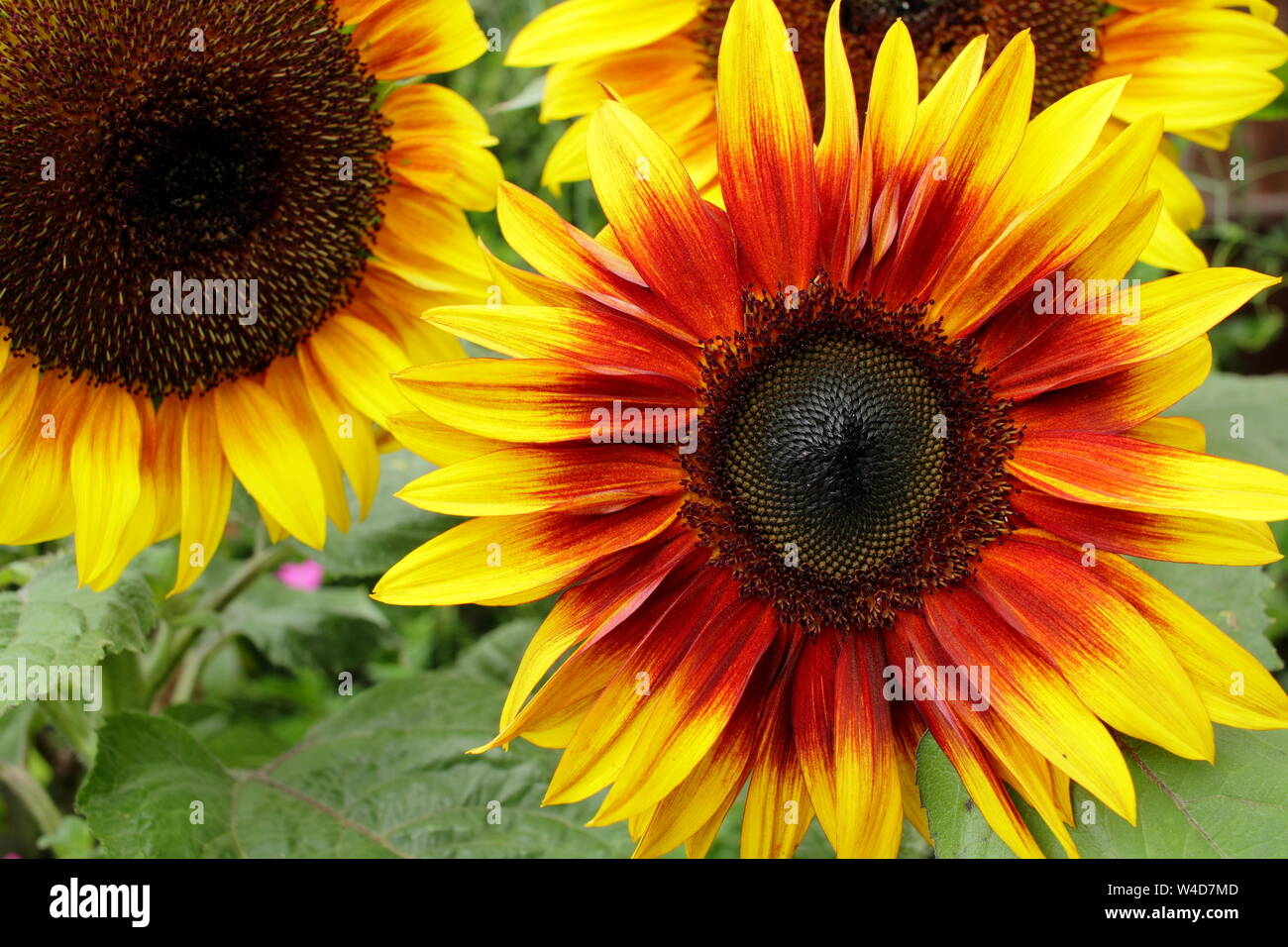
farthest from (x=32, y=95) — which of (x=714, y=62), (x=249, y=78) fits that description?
(x=714, y=62)

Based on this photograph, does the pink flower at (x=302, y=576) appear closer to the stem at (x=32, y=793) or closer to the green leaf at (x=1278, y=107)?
the stem at (x=32, y=793)

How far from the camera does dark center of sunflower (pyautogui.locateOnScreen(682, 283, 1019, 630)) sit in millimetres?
924

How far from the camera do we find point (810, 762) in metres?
0.91

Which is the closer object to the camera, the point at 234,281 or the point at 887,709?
the point at 887,709

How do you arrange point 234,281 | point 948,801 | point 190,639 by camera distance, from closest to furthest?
point 948,801, point 234,281, point 190,639

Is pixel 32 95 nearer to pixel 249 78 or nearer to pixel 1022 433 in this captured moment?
pixel 249 78

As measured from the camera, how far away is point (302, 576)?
1.99m

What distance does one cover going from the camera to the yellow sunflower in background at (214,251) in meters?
1.02

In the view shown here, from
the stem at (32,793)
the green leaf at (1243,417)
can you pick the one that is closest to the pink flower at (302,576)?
the stem at (32,793)

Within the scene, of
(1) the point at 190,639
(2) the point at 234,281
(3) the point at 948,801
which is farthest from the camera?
(1) the point at 190,639

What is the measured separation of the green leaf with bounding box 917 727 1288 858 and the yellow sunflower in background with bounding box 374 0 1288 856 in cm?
3

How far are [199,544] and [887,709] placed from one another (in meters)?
0.63

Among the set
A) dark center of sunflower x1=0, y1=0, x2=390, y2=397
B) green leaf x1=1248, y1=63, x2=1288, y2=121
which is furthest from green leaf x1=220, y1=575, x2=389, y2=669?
green leaf x1=1248, y1=63, x2=1288, y2=121
